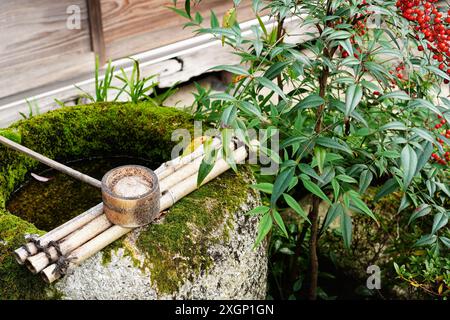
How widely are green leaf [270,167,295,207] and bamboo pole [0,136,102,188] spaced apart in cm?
67

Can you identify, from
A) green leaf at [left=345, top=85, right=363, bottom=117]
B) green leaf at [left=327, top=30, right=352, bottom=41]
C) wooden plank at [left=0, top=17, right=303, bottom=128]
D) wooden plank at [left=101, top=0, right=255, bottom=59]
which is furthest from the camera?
wooden plank at [left=101, top=0, right=255, bottom=59]

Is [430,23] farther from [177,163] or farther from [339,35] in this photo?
[177,163]

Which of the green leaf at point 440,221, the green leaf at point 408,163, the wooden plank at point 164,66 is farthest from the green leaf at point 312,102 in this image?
the wooden plank at point 164,66

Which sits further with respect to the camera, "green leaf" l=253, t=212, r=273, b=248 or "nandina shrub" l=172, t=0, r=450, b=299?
"green leaf" l=253, t=212, r=273, b=248

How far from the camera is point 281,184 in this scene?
Result: 211 centimetres

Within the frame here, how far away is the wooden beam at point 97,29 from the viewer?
384 centimetres

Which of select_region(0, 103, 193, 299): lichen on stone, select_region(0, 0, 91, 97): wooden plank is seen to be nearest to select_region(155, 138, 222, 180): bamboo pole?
select_region(0, 103, 193, 299): lichen on stone

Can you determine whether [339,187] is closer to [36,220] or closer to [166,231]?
[166,231]

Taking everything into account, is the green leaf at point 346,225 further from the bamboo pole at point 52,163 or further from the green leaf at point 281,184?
the bamboo pole at point 52,163

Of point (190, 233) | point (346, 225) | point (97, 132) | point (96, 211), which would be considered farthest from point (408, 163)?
point (97, 132)

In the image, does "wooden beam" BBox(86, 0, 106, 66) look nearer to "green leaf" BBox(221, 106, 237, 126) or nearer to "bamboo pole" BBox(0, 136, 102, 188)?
"bamboo pole" BBox(0, 136, 102, 188)

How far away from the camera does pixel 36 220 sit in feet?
8.54

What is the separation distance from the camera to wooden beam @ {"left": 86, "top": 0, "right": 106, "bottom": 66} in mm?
3844

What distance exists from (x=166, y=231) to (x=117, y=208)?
241mm
